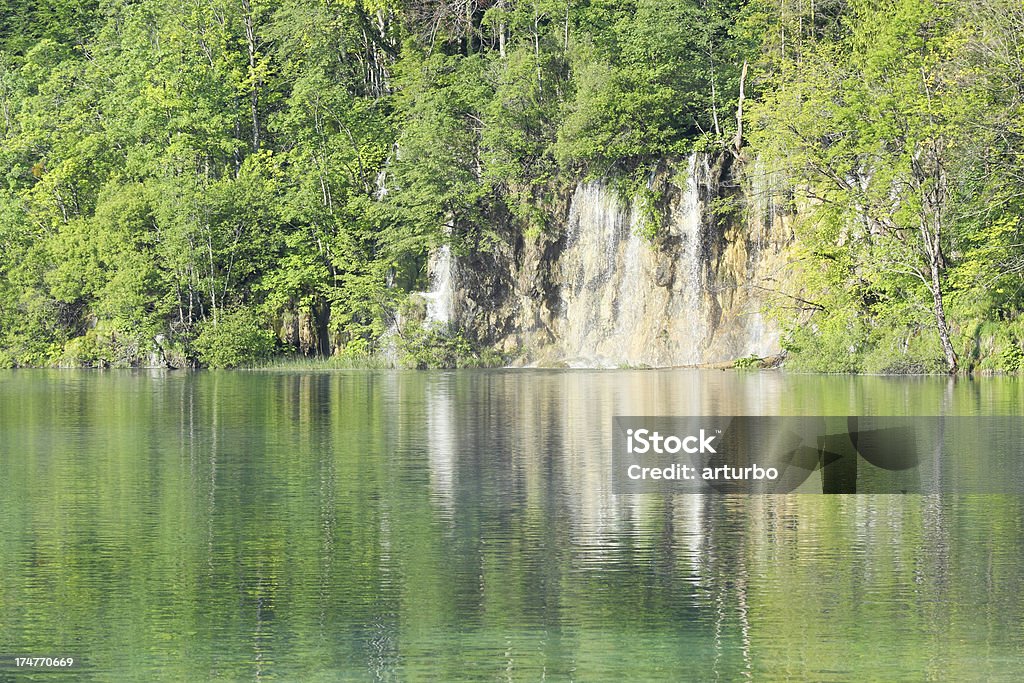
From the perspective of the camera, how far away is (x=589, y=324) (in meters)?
56.7

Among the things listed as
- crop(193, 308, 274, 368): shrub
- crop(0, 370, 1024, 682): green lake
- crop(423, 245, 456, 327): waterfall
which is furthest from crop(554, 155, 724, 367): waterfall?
crop(0, 370, 1024, 682): green lake

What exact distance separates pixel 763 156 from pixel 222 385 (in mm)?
18002

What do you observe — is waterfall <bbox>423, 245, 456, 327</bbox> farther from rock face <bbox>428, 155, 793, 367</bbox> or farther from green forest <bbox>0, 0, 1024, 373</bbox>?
green forest <bbox>0, 0, 1024, 373</bbox>

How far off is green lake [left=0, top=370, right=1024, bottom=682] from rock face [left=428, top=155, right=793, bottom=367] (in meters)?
33.3

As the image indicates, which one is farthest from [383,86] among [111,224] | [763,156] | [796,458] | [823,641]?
[823,641]

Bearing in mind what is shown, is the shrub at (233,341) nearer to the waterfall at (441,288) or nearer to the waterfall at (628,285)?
the waterfall at (441,288)

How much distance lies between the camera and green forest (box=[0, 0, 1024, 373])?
137 feet

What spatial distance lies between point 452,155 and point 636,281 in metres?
10.2

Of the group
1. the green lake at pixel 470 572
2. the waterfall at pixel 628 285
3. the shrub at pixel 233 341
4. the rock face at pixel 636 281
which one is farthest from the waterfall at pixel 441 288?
the green lake at pixel 470 572

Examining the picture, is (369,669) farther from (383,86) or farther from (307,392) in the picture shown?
(383,86)

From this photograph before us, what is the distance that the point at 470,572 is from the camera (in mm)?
11000

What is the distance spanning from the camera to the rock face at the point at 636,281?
2101 inches

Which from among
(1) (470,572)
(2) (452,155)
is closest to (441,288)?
(2) (452,155)

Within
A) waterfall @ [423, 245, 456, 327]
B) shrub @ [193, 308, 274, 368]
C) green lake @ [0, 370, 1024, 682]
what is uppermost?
waterfall @ [423, 245, 456, 327]
